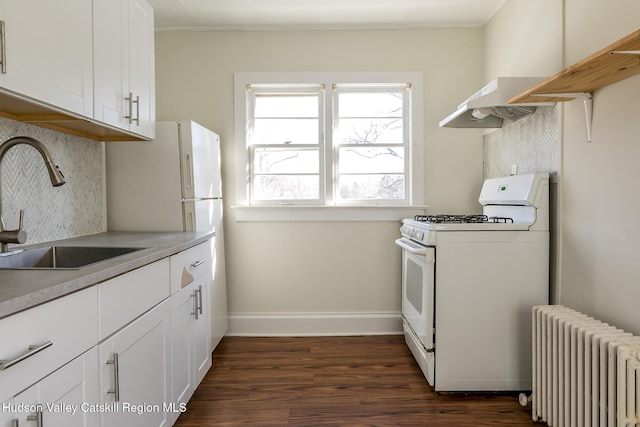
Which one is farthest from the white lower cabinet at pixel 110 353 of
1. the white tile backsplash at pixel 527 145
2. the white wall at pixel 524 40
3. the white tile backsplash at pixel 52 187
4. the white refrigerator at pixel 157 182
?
the white wall at pixel 524 40

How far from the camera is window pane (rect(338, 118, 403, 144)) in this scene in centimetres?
335

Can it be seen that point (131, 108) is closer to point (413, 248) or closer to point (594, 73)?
point (413, 248)

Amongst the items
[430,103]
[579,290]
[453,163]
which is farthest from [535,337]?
[430,103]

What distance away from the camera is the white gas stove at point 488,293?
2264 millimetres

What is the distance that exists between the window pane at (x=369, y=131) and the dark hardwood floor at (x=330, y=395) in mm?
1669

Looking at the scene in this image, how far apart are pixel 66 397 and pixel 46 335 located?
20 centimetres

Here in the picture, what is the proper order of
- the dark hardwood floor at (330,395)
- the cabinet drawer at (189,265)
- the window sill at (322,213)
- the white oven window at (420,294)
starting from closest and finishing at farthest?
1. the cabinet drawer at (189,265)
2. the dark hardwood floor at (330,395)
3. the white oven window at (420,294)
4. the window sill at (322,213)

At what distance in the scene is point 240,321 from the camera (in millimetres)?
3299

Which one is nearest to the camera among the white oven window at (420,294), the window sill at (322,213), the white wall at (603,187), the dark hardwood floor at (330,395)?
the white wall at (603,187)

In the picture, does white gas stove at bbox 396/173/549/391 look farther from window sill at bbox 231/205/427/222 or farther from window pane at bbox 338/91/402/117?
window pane at bbox 338/91/402/117

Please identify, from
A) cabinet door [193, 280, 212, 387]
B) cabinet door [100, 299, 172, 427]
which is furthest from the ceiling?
cabinet door [100, 299, 172, 427]

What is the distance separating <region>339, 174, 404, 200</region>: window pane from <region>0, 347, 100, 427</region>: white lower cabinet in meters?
2.41

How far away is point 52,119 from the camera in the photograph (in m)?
1.82

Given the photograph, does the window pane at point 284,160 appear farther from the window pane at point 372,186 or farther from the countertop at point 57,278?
the countertop at point 57,278
